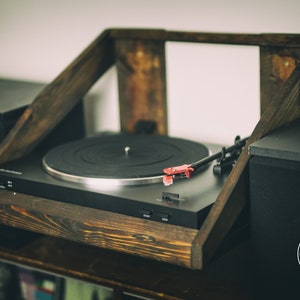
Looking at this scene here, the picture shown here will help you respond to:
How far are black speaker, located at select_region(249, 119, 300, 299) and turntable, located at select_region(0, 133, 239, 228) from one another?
0.38ft

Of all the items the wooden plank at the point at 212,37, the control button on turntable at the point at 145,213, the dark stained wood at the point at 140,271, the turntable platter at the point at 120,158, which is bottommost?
the dark stained wood at the point at 140,271

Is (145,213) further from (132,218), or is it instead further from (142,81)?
(142,81)

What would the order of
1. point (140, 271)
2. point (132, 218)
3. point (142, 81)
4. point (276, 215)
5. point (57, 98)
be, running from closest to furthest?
1. point (276, 215)
2. point (132, 218)
3. point (140, 271)
4. point (57, 98)
5. point (142, 81)

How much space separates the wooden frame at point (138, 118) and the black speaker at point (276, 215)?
0.05 m

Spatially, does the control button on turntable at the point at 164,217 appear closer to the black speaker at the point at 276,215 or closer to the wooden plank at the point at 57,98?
the black speaker at the point at 276,215

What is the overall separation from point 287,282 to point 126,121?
849mm

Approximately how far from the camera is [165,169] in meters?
1.55

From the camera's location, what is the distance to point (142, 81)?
6.76 ft

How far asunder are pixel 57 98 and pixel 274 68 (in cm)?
57

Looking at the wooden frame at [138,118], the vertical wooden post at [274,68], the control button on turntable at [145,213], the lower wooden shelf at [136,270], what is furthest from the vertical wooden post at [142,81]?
the control button on turntable at [145,213]

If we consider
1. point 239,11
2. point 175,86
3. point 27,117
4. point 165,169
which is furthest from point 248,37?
point 27,117

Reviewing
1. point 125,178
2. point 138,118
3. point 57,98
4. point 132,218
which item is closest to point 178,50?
point 138,118

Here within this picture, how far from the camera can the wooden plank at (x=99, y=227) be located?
56.0 inches

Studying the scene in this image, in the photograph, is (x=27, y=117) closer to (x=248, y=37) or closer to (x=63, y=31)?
(x=63, y=31)
